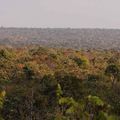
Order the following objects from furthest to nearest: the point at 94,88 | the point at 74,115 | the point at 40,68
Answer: the point at 40,68 → the point at 94,88 → the point at 74,115

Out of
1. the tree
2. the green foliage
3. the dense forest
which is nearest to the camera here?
the dense forest

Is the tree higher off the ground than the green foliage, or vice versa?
the tree

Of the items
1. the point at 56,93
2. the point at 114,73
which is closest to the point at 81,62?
the point at 114,73

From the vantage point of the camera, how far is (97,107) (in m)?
24.2

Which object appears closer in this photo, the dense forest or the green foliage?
the dense forest

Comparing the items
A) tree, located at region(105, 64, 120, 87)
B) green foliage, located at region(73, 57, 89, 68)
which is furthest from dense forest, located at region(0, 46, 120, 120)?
green foliage, located at region(73, 57, 89, 68)

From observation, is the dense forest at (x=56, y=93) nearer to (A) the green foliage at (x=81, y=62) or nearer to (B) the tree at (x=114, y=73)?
(B) the tree at (x=114, y=73)

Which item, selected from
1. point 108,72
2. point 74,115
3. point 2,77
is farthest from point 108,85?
point 74,115

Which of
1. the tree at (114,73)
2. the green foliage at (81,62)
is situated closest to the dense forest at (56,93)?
the tree at (114,73)

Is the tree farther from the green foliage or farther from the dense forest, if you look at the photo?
the green foliage

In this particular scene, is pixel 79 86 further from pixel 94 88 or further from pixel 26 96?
pixel 26 96

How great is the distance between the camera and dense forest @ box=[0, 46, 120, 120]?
925 inches

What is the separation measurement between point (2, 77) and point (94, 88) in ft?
39.2

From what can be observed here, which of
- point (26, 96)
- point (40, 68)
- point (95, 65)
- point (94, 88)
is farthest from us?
point (95, 65)
